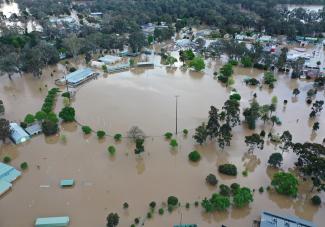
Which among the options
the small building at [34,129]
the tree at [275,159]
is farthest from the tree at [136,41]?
the tree at [275,159]

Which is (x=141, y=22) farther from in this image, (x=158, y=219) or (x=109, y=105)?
(x=158, y=219)

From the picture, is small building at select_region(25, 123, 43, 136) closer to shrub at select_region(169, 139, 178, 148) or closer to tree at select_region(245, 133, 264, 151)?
shrub at select_region(169, 139, 178, 148)

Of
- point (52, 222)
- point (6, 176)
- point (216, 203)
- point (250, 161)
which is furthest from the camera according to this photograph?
point (250, 161)

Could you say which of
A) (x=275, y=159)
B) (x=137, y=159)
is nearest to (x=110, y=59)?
(x=137, y=159)

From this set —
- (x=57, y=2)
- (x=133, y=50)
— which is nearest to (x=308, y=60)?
(x=133, y=50)

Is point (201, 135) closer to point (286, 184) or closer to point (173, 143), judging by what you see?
point (173, 143)

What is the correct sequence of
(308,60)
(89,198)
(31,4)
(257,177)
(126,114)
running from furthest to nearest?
(31,4)
(308,60)
(126,114)
(257,177)
(89,198)
